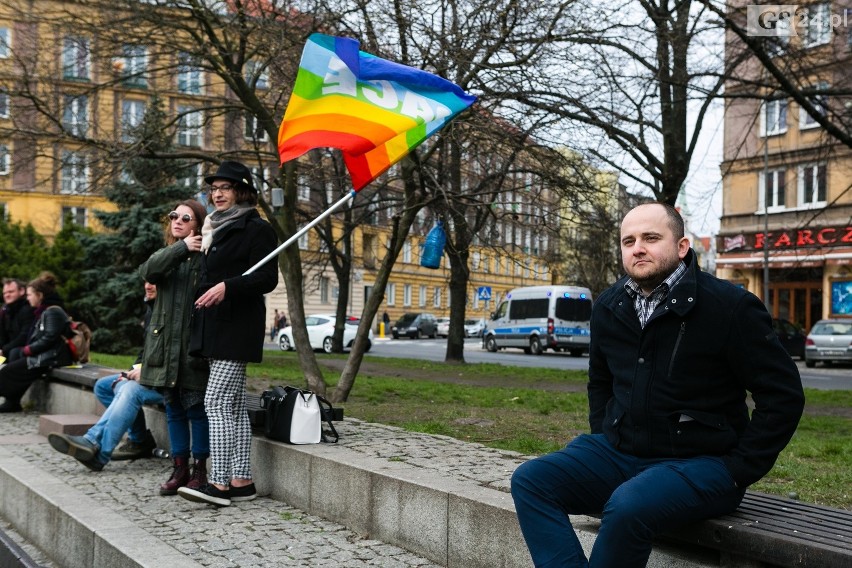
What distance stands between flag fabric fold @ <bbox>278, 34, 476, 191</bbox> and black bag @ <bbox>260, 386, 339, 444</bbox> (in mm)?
1683

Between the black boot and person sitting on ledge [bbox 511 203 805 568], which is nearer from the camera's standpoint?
person sitting on ledge [bbox 511 203 805 568]

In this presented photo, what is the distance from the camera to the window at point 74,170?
43.5 feet

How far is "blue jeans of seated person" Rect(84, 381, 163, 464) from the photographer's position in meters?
7.15

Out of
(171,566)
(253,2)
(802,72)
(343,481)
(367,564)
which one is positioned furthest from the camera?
(802,72)

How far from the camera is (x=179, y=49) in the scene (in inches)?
495

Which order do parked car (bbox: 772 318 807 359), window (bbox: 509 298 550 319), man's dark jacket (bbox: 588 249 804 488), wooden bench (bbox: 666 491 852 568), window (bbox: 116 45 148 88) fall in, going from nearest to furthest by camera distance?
wooden bench (bbox: 666 491 852 568) → man's dark jacket (bbox: 588 249 804 488) → window (bbox: 116 45 148 88) → parked car (bbox: 772 318 807 359) → window (bbox: 509 298 550 319)

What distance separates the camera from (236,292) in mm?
6020

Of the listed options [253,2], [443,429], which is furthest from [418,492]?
[253,2]

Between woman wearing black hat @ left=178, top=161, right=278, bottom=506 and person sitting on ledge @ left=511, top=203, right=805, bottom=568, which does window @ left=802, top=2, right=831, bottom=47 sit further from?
person sitting on ledge @ left=511, top=203, right=805, bottom=568

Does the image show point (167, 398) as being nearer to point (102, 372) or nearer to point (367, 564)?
point (367, 564)

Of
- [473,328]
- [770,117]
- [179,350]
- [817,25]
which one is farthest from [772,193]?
[179,350]

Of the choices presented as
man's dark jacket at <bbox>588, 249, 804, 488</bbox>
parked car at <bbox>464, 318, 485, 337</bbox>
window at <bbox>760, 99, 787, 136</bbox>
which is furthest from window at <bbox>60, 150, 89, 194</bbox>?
parked car at <bbox>464, 318, 485, 337</bbox>

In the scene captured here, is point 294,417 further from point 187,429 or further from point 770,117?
point 770,117

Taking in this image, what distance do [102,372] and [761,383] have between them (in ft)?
28.4
